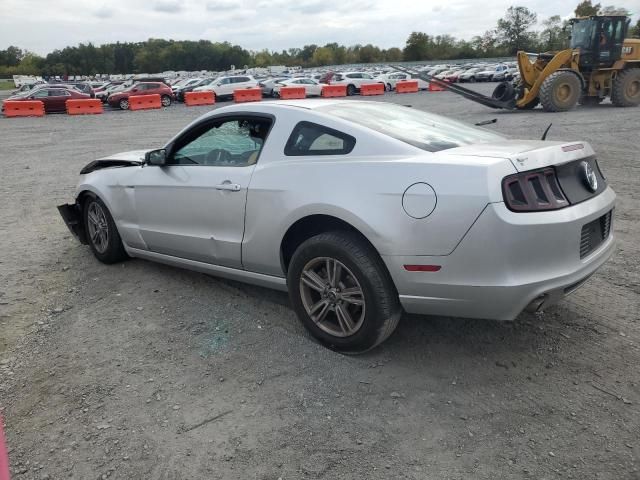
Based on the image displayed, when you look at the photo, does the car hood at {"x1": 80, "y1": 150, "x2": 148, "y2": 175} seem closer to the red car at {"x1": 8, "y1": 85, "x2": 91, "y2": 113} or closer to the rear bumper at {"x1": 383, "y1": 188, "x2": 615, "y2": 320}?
the rear bumper at {"x1": 383, "y1": 188, "x2": 615, "y2": 320}

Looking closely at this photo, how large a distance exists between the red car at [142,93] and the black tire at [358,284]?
91.0 feet

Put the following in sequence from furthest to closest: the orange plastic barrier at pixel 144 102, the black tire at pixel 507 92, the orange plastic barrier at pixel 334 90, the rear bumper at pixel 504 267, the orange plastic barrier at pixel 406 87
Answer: the orange plastic barrier at pixel 406 87 < the orange plastic barrier at pixel 334 90 < the orange plastic barrier at pixel 144 102 < the black tire at pixel 507 92 < the rear bumper at pixel 504 267

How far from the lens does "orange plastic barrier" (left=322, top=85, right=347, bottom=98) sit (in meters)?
31.2

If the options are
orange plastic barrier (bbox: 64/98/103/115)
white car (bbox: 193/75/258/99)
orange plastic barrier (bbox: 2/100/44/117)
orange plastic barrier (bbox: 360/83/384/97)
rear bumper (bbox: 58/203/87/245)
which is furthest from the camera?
orange plastic barrier (bbox: 360/83/384/97)

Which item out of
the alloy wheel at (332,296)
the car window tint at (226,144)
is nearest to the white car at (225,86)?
the car window tint at (226,144)

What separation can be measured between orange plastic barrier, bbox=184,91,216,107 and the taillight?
28.0 metres

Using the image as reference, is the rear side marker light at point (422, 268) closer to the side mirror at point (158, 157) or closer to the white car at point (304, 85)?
the side mirror at point (158, 157)

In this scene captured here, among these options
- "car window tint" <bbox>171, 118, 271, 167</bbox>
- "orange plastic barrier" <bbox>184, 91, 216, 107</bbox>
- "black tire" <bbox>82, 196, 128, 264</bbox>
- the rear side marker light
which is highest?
"car window tint" <bbox>171, 118, 271, 167</bbox>

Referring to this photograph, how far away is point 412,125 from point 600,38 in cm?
1726

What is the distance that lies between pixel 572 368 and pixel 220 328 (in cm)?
231

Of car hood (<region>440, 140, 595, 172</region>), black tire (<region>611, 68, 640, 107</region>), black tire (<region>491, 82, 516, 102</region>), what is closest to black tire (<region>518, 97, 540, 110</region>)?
black tire (<region>491, 82, 516, 102</region>)

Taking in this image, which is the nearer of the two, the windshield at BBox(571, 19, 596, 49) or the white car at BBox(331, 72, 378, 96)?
the windshield at BBox(571, 19, 596, 49)

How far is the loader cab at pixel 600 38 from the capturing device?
17.2 metres

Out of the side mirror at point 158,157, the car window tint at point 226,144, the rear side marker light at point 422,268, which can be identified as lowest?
the rear side marker light at point 422,268
